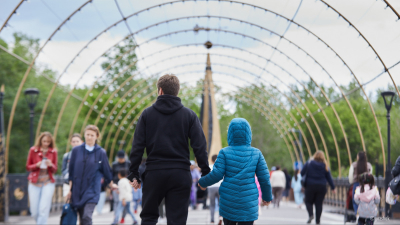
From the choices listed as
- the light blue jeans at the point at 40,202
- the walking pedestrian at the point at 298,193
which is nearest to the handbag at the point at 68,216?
the light blue jeans at the point at 40,202

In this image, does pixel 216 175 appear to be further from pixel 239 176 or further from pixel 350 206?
pixel 350 206

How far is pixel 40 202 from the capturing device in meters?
9.20

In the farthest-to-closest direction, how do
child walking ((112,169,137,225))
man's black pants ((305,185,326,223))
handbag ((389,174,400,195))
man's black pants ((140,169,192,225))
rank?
1. child walking ((112,169,137,225))
2. man's black pants ((305,185,326,223))
3. handbag ((389,174,400,195))
4. man's black pants ((140,169,192,225))

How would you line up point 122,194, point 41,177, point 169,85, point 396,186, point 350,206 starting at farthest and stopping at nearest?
point 122,194 → point 350,206 → point 41,177 → point 396,186 → point 169,85

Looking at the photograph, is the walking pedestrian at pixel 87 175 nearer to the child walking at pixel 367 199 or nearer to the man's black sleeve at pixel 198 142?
the man's black sleeve at pixel 198 142

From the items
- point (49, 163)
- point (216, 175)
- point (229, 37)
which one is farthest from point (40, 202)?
point (229, 37)

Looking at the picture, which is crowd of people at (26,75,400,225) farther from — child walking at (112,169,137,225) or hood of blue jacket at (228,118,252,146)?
child walking at (112,169,137,225)

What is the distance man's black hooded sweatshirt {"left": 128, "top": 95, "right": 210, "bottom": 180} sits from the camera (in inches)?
193

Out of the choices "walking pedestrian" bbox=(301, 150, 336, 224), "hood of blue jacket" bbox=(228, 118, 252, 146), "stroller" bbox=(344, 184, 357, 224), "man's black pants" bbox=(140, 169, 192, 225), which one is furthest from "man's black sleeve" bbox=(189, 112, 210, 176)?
"walking pedestrian" bbox=(301, 150, 336, 224)

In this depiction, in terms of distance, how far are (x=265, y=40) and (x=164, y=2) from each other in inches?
259

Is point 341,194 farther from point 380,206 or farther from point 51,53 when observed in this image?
point 51,53

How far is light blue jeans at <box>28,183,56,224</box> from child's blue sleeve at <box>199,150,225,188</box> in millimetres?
4656

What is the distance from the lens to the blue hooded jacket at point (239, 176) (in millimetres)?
5469

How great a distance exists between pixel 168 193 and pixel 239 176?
100 cm
